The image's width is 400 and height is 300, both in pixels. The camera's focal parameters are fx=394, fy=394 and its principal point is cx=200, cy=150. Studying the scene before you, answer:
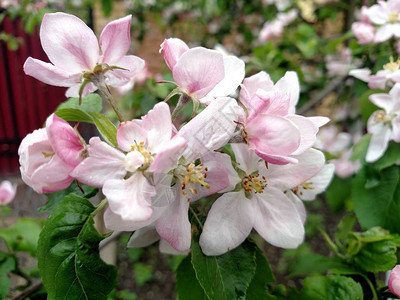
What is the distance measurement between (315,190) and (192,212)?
0.24 metres

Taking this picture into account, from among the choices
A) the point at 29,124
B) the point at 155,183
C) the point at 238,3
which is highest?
the point at 155,183

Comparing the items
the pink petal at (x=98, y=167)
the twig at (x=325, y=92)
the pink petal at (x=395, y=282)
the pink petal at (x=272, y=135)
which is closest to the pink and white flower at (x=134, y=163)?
the pink petal at (x=98, y=167)

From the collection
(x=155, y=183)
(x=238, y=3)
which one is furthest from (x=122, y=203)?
(x=238, y=3)

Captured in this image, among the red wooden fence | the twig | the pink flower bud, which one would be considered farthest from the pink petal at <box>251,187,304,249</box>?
the red wooden fence

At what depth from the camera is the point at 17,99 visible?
398 centimetres

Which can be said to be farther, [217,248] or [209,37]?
[209,37]

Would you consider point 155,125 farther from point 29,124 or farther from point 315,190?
point 29,124

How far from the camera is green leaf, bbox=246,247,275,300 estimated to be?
69cm

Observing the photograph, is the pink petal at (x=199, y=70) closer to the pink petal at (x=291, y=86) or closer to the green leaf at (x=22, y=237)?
the pink petal at (x=291, y=86)

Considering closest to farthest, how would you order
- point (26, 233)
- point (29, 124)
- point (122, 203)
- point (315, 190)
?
point (122, 203) → point (315, 190) → point (26, 233) → point (29, 124)

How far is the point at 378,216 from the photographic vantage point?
0.95 m

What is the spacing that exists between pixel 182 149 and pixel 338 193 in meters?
1.66

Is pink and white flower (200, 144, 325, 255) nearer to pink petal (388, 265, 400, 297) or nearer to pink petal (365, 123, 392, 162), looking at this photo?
pink petal (388, 265, 400, 297)

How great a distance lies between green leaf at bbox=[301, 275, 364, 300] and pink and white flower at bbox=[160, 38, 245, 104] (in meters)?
0.42
